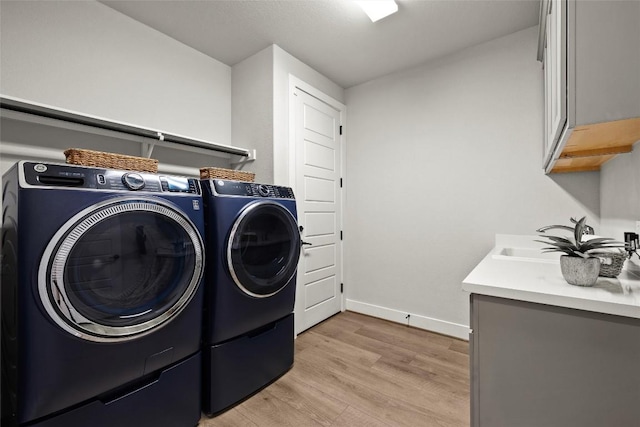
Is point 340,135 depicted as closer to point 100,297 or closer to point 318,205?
point 318,205

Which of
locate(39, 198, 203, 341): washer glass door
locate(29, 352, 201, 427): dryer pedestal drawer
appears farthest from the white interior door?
locate(39, 198, 203, 341): washer glass door

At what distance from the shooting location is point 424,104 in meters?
2.57

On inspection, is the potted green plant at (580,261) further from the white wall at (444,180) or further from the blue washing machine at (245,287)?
the blue washing machine at (245,287)

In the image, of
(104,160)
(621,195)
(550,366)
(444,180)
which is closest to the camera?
(550,366)

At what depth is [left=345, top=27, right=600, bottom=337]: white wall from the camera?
210cm

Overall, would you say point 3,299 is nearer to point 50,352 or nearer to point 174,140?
point 50,352

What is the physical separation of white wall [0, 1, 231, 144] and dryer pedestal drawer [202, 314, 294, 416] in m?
1.69

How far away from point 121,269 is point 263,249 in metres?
0.75

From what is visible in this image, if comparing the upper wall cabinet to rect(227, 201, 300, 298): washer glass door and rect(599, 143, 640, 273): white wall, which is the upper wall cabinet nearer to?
rect(599, 143, 640, 273): white wall

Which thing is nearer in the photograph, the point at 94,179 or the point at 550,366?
the point at 550,366

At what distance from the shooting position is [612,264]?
1.07m

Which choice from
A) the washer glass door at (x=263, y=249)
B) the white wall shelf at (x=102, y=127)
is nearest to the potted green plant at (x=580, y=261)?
the washer glass door at (x=263, y=249)

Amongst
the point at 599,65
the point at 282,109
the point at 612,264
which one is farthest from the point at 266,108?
the point at 612,264

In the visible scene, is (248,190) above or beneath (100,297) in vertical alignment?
above
